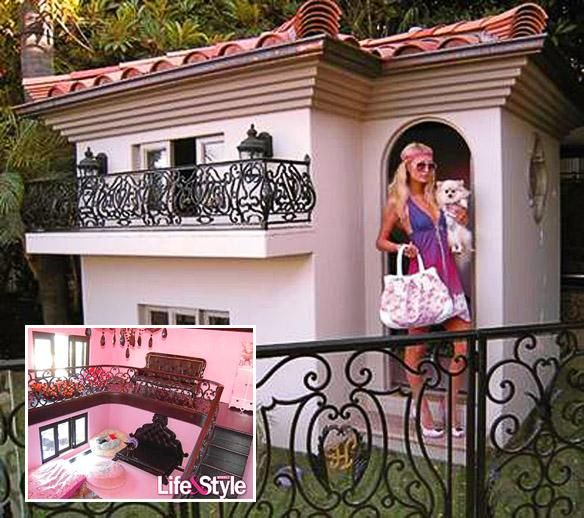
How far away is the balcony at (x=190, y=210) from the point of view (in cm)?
549

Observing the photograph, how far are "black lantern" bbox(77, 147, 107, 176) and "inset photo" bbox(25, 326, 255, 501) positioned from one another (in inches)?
216

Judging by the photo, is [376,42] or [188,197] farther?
[376,42]

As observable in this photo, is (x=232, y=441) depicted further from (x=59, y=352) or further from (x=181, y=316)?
(x=181, y=316)

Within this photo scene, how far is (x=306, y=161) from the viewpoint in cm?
584

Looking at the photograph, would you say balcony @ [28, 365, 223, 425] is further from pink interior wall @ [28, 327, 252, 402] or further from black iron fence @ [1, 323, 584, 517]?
black iron fence @ [1, 323, 584, 517]

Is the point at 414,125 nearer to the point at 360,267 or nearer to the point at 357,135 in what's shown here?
the point at 357,135

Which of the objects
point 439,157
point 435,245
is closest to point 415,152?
point 435,245

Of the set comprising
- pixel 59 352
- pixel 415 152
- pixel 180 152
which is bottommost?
pixel 59 352

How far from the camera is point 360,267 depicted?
6.61 m

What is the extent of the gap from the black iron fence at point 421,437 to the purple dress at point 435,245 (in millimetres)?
733

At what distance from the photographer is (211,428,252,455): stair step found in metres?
2.21

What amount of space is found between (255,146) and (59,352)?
12.2 ft

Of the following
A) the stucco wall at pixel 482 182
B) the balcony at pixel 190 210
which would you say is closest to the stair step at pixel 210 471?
the balcony at pixel 190 210

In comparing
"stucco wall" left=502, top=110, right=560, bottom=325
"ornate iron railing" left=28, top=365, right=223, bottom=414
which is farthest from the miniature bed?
"stucco wall" left=502, top=110, right=560, bottom=325
